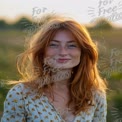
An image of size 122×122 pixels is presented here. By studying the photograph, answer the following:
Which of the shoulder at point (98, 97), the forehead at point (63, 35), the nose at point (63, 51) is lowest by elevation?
the shoulder at point (98, 97)

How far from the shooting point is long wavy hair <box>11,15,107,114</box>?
2.88 metres

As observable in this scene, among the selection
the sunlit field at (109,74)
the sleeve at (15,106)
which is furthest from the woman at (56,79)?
the sunlit field at (109,74)

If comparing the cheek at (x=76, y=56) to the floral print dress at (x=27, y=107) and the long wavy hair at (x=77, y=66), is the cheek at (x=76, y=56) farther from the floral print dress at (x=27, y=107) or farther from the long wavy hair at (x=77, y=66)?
the floral print dress at (x=27, y=107)

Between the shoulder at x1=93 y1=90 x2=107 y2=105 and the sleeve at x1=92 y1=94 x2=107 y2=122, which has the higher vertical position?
the shoulder at x1=93 y1=90 x2=107 y2=105

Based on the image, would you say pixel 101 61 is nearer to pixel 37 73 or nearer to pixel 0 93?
pixel 0 93

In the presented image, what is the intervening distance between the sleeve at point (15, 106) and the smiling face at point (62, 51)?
8.1 inches

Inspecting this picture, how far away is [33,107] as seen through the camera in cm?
284

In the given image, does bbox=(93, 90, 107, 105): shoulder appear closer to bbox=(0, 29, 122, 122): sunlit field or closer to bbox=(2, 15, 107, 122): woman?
bbox=(2, 15, 107, 122): woman

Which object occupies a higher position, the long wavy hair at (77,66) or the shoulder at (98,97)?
the long wavy hair at (77,66)

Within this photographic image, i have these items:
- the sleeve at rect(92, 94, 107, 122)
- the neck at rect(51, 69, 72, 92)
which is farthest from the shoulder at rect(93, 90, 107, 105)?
the neck at rect(51, 69, 72, 92)

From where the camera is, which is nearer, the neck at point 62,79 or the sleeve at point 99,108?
the neck at point 62,79

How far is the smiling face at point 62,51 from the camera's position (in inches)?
112

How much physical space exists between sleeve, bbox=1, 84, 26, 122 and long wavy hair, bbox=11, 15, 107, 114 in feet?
0.25

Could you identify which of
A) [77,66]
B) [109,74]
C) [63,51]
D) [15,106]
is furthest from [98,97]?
[109,74]
